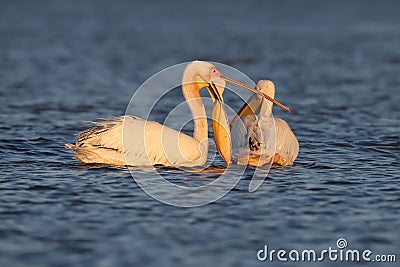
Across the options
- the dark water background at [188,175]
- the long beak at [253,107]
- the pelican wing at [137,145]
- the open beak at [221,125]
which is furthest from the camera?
the long beak at [253,107]

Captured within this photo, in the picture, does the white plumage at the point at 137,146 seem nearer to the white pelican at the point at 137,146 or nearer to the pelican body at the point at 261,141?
the white pelican at the point at 137,146

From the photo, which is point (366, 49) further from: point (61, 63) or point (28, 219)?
point (28, 219)

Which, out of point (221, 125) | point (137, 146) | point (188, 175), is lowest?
point (188, 175)

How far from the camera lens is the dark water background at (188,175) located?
18.6 ft

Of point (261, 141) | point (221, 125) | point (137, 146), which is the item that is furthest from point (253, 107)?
point (137, 146)

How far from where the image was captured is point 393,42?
18969 mm

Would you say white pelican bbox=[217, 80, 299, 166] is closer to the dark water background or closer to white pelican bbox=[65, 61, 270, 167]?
the dark water background

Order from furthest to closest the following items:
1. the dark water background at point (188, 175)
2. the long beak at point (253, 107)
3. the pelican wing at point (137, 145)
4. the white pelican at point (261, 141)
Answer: the long beak at point (253, 107) < the white pelican at point (261, 141) < the pelican wing at point (137, 145) < the dark water background at point (188, 175)

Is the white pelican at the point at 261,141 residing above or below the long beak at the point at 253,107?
below

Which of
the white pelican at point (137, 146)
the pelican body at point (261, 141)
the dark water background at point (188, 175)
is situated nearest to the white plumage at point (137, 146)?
the white pelican at point (137, 146)

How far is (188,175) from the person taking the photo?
748cm

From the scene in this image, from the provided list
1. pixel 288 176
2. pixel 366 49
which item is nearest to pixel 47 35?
pixel 366 49

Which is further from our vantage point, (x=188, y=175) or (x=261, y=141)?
(x=261, y=141)

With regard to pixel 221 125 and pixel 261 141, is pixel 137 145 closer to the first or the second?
pixel 221 125
